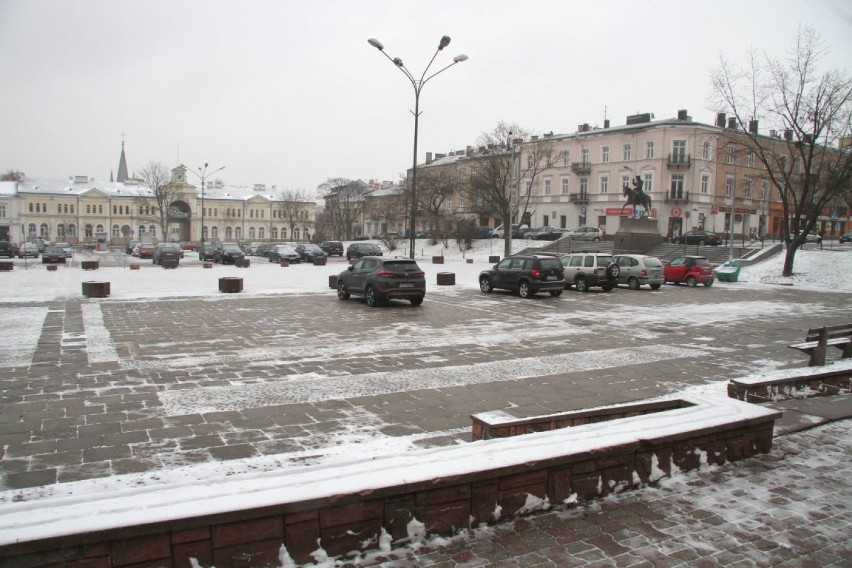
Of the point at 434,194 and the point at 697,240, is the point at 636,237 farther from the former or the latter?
the point at 434,194

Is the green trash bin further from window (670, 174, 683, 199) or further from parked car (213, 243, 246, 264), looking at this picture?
window (670, 174, 683, 199)

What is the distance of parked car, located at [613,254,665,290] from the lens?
25.9 metres

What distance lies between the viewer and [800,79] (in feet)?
111

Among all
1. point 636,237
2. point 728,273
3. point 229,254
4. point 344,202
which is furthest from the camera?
point 344,202

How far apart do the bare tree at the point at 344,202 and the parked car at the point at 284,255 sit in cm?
4620

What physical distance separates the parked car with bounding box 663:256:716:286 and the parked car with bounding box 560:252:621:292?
505 cm

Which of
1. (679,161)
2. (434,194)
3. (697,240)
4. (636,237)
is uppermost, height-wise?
(679,161)

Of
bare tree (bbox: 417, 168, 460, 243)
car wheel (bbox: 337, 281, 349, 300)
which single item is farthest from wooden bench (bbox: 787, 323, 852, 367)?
bare tree (bbox: 417, 168, 460, 243)

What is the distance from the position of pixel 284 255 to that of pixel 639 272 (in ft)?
92.3

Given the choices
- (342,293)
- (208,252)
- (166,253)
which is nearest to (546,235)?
(208,252)

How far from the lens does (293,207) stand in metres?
111

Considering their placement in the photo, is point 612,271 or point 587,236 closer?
point 612,271

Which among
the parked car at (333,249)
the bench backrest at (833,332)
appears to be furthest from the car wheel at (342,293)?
the parked car at (333,249)

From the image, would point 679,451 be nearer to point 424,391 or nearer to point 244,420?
point 424,391
